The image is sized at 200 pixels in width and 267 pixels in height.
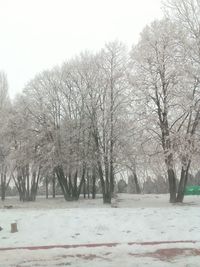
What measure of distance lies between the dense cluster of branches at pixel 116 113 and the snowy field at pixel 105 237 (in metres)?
9.20

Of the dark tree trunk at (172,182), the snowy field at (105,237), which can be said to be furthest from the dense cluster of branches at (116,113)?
the snowy field at (105,237)

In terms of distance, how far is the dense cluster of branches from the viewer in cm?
2522

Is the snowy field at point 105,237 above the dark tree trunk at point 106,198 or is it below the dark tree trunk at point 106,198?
below

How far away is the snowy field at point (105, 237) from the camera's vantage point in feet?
34.1

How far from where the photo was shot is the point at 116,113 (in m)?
31.8

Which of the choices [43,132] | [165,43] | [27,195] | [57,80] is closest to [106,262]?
[165,43]

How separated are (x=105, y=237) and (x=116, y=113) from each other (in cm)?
1865

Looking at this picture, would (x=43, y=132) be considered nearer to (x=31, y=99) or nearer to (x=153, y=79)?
(x=31, y=99)

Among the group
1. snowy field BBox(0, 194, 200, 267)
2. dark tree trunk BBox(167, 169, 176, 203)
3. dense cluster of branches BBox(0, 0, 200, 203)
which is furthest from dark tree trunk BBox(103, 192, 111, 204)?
snowy field BBox(0, 194, 200, 267)

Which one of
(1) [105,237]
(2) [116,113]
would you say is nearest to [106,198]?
(2) [116,113]

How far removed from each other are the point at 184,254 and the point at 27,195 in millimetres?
33368

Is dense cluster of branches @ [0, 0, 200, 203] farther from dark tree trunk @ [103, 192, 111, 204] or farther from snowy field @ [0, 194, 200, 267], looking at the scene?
snowy field @ [0, 194, 200, 267]

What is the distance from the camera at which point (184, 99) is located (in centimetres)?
2505

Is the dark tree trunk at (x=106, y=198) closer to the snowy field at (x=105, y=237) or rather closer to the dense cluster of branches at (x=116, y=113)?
the dense cluster of branches at (x=116, y=113)
